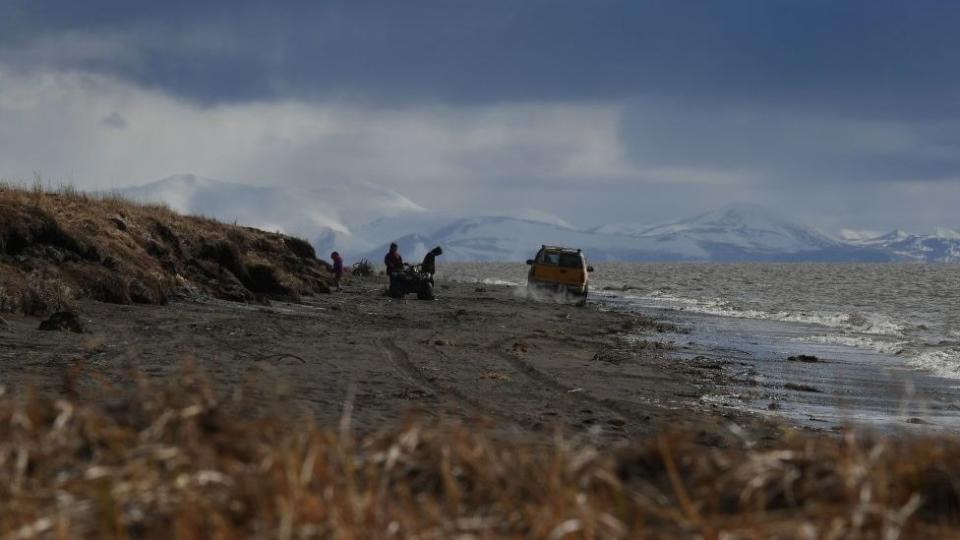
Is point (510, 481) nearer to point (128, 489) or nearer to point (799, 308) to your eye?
point (128, 489)

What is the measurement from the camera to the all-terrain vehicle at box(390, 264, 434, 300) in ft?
105

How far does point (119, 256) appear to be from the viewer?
21.8 m

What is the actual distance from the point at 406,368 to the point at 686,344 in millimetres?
10705

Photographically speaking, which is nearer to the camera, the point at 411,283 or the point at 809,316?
the point at 411,283

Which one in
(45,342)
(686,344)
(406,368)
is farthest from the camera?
(686,344)

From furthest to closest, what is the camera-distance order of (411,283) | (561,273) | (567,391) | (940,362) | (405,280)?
1. (561,273)
2. (411,283)
3. (405,280)
4. (940,362)
5. (567,391)

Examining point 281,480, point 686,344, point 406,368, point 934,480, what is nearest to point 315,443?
point 281,480

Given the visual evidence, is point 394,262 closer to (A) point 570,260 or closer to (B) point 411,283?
(B) point 411,283

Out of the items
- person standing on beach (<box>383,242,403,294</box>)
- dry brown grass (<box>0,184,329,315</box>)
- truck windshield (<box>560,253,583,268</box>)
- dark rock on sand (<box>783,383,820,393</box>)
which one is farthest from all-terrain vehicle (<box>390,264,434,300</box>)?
dark rock on sand (<box>783,383,820,393</box>)

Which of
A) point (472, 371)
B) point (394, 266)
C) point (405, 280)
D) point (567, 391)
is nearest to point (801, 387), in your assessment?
point (567, 391)

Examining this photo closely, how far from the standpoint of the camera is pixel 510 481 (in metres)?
3.09

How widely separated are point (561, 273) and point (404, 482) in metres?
33.5

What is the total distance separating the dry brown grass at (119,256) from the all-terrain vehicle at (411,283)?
281cm

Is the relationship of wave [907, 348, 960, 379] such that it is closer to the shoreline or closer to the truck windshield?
the shoreline
